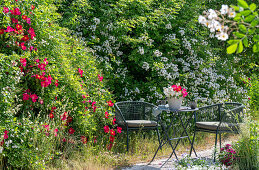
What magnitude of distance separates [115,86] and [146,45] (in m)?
0.98

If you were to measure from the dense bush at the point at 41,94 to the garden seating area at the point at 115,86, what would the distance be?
14 mm

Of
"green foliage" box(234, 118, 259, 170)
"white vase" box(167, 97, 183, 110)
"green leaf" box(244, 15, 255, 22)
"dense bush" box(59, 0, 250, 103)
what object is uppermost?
"dense bush" box(59, 0, 250, 103)

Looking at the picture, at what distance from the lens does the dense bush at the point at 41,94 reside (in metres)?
3.44

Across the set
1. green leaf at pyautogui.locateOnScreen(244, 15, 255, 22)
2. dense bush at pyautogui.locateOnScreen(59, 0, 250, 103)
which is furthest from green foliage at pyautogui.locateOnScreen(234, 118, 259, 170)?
green leaf at pyautogui.locateOnScreen(244, 15, 255, 22)

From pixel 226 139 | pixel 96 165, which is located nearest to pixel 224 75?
pixel 226 139

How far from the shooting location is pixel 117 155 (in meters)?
4.49

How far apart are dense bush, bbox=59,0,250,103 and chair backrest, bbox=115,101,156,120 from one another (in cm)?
50

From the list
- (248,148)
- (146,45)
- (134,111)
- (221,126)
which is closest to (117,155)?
(134,111)

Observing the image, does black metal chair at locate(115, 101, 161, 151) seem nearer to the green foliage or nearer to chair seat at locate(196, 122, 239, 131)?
chair seat at locate(196, 122, 239, 131)

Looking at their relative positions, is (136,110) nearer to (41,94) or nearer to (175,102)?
(175,102)

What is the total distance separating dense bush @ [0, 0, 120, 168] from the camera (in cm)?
344

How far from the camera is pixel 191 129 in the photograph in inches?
239

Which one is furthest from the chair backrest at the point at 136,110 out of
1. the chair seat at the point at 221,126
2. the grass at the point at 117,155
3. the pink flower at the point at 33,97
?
the pink flower at the point at 33,97

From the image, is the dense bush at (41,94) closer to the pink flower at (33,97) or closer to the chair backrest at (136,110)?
the pink flower at (33,97)
